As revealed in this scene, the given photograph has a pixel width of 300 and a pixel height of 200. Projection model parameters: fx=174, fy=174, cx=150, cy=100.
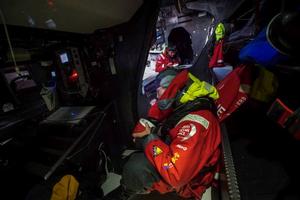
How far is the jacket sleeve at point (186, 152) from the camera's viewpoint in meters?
1.16

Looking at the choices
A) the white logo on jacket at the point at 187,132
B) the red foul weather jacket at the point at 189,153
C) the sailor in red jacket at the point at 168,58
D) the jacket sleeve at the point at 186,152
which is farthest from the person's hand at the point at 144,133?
the sailor in red jacket at the point at 168,58

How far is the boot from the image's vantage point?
1626 mm

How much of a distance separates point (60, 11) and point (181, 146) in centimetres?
137

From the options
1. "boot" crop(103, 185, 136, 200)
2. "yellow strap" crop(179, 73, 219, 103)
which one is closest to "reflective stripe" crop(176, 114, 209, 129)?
"yellow strap" crop(179, 73, 219, 103)

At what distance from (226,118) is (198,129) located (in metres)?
0.83

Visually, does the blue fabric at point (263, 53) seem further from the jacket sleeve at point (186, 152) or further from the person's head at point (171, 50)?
the person's head at point (171, 50)

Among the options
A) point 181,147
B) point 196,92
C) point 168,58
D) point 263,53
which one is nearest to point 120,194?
point 181,147

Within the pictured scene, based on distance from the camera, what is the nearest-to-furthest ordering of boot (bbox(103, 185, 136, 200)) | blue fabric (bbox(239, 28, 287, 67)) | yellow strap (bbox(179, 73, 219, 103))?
blue fabric (bbox(239, 28, 287, 67)) < yellow strap (bbox(179, 73, 219, 103)) < boot (bbox(103, 185, 136, 200))

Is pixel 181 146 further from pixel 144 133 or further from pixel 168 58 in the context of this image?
pixel 168 58

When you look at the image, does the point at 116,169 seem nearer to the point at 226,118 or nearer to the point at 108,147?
the point at 108,147

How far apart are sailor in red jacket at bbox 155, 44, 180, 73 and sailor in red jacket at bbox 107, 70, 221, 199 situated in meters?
4.34

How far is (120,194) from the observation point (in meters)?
1.83

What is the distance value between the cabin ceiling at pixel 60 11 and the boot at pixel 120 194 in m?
1.61

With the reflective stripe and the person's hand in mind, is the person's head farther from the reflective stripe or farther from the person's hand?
the reflective stripe
